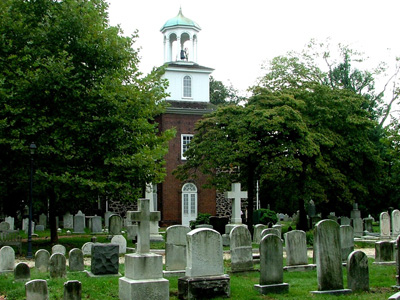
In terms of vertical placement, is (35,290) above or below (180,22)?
below

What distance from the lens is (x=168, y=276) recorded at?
1316cm

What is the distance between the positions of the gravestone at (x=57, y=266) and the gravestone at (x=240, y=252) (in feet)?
14.1

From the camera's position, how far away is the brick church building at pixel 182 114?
124ft

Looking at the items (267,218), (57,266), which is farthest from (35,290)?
(267,218)

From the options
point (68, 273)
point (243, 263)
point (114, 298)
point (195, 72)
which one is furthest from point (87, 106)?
point (195, 72)

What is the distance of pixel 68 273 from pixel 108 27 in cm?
1200

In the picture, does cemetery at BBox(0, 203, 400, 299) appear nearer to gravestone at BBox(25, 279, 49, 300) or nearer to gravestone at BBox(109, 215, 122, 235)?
gravestone at BBox(25, 279, 49, 300)

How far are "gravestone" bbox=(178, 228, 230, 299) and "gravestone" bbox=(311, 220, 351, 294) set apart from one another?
1883mm

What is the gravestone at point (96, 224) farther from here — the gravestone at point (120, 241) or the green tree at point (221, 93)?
the green tree at point (221, 93)

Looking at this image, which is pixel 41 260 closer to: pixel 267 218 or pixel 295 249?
pixel 295 249

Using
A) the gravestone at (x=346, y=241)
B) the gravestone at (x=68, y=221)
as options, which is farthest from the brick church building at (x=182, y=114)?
the gravestone at (x=346, y=241)

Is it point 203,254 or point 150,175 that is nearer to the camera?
point 203,254

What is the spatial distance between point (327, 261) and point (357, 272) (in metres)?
0.75

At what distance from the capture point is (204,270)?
1058 centimetres
